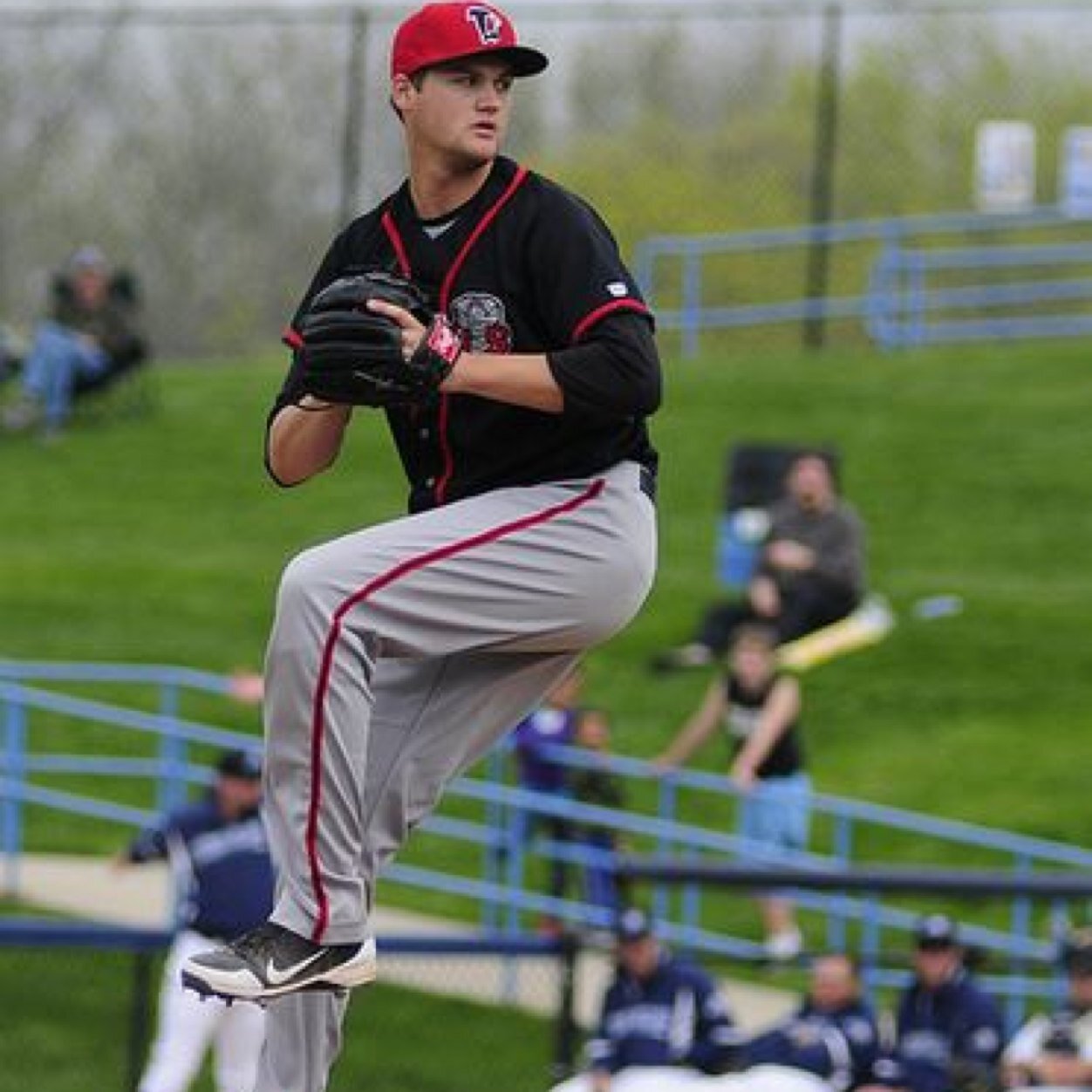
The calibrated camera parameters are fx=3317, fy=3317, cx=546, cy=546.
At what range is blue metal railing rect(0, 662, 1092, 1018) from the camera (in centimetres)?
1617

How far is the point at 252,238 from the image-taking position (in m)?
39.5

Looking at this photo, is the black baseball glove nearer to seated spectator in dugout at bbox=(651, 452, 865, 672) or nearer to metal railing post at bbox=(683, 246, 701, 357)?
seated spectator in dugout at bbox=(651, 452, 865, 672)

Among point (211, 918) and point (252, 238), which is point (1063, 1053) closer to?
point (211, 918)

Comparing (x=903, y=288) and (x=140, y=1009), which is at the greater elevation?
(x=903, y=288)

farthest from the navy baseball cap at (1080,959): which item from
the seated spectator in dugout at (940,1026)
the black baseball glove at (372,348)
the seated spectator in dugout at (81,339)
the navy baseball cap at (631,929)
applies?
the seated spectator in dugout at (81,339)

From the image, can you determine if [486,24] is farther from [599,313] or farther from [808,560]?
[808,560]

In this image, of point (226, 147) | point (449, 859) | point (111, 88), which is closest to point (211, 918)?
point (449, 859)

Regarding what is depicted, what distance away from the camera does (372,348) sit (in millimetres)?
5891

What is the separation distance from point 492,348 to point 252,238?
3379 cm

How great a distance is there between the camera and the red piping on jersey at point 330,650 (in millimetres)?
6102

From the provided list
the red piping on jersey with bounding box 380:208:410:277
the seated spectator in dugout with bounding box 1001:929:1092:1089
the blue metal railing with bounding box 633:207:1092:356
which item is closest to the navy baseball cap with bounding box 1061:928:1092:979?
the seated spectator in dugout with bounding box 1001:929:1092:1089

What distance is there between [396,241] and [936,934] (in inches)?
302

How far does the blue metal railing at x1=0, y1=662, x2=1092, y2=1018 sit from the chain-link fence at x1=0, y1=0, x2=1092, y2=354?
39.3 feet

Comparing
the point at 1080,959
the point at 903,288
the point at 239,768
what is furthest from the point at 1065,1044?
the point at 903,288
